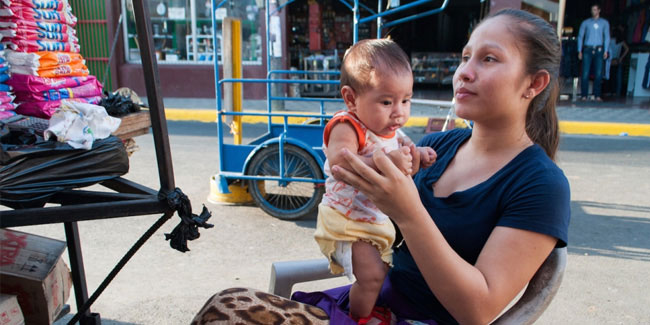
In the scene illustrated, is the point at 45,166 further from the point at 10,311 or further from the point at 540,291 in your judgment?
the point at 540,291

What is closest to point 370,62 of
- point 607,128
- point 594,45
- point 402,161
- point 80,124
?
point 402,161

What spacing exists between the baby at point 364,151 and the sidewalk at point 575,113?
745 centimetres

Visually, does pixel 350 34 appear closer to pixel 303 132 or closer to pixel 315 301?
pixel 303 132

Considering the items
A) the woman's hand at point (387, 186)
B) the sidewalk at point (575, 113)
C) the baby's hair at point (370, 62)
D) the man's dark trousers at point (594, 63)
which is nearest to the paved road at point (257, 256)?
the baby's hair at point (370, 62)

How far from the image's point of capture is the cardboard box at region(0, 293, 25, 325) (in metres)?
1.88

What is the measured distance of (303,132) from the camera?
532 centimetres

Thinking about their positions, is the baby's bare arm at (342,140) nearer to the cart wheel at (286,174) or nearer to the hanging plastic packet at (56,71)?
the hanging plastic packet at (56,71)

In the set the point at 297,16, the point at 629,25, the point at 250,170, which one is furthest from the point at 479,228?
the point at 629,25

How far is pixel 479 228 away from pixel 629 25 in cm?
1473

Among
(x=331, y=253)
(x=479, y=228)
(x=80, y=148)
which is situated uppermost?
(x=80, y=148)

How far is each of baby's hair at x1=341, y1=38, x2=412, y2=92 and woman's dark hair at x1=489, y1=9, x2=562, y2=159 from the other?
1.06 ft

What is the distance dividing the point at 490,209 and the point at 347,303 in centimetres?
57

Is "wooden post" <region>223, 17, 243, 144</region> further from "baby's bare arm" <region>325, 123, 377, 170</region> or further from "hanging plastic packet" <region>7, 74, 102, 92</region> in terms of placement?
"baby's bare arm" <region>325, 123, 377, 170</region>

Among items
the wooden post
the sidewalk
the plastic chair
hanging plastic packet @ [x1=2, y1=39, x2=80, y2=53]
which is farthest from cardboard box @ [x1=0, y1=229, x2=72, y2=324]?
the sidewalk
